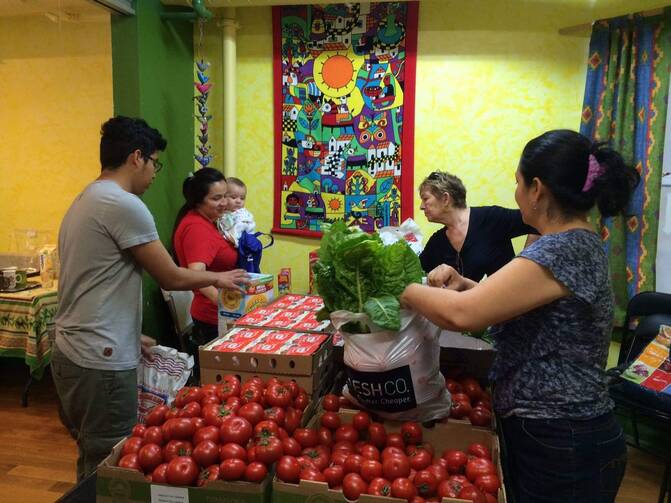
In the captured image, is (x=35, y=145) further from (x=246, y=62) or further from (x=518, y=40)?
(x=518, y=40)

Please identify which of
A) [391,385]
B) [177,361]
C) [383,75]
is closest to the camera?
[391,385]

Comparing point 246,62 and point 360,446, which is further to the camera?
point 246,62

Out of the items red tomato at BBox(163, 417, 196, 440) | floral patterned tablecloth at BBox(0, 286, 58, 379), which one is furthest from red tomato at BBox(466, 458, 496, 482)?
floral patterned tablecloth at BBox(0, 286, 58, 379)

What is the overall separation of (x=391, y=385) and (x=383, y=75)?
8.86ft

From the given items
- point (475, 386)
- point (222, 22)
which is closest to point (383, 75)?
point (222, 22)

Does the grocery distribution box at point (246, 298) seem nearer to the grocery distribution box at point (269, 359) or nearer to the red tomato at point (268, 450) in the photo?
the grocery distribution box at point (269, 359)

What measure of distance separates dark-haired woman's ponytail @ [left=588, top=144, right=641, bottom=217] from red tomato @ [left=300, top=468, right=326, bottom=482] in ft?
2.97

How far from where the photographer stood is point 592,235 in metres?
1.25

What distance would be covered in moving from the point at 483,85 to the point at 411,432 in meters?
2.75

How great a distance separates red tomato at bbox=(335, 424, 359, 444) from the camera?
1402 mm

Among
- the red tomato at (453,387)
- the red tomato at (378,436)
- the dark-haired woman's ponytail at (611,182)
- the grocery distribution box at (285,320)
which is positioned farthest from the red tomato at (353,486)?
the dark-haired woman's ponytail at (611,182)

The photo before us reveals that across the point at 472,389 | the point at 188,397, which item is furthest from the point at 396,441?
the point at 188,397

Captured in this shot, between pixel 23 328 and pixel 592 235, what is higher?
pixel 592 235

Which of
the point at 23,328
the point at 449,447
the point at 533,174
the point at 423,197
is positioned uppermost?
the point at 533,174
